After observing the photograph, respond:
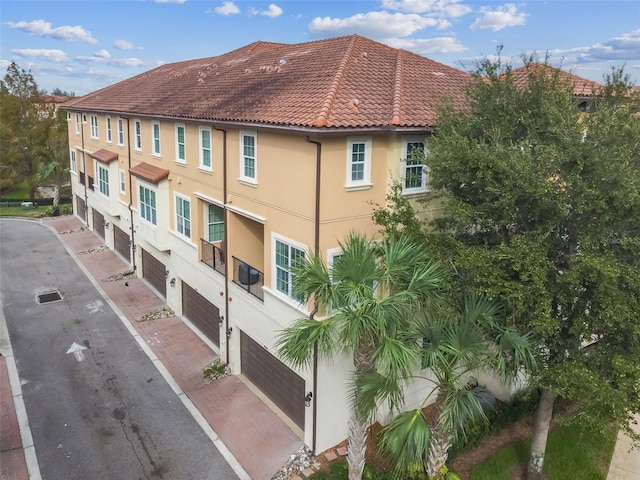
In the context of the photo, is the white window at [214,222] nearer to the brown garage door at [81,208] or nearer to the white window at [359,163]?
the white window at [359,163]

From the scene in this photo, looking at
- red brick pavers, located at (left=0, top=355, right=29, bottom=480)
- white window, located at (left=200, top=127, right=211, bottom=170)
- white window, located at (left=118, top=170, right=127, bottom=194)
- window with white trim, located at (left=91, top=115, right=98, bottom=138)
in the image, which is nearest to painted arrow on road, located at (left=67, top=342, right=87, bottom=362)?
red brick pavers, located at (left=0, top=355, right=29, bottom=480)

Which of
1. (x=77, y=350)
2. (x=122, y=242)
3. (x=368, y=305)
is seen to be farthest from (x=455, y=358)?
(x=122, y=242)

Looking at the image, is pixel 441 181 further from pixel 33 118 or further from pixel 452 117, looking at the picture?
pixel 33 118

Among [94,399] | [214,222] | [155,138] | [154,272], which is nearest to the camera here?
[94,399]

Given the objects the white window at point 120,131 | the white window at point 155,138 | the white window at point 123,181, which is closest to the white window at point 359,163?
the white window at point 155,138

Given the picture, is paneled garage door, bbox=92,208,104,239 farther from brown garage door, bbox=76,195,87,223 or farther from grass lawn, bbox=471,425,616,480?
grass lawn, bbox=471,425,616,480

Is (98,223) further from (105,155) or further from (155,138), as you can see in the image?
(155,138)
